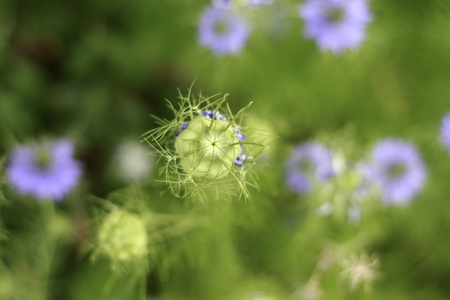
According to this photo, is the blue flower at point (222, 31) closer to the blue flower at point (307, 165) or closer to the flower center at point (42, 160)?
the blue flower at point (307, 165)

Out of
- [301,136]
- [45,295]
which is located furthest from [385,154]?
[45,295]

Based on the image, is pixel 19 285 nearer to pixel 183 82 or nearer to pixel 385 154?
pixel 183 82

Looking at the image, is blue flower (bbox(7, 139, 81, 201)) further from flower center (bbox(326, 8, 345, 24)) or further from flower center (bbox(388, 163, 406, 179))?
flower center (bbox(388, 163, 406, 179))

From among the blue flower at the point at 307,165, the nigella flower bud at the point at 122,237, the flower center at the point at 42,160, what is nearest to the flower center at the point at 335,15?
the blue flower at the point at 307,165

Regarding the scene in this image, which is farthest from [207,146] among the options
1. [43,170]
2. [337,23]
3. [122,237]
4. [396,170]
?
[396,170]

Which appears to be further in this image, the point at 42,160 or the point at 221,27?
the point at 221,27

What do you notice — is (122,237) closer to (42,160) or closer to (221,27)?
(42,160)

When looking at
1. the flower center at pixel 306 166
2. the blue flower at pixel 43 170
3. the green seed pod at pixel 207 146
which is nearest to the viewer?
the green seed pod at pixel 207 146
